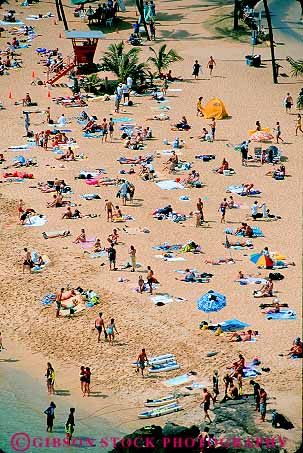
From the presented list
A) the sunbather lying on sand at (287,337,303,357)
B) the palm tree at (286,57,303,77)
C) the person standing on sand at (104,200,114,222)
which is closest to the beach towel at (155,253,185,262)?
the person standing on sand at (104,200,114,222)

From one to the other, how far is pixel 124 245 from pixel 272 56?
20.0 metres

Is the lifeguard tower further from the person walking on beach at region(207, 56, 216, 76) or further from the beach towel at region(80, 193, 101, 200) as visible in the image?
the beach towel at region(80, 193, 101, 200)

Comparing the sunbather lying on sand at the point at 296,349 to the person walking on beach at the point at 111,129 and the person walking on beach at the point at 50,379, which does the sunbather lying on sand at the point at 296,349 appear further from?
the person walking on beach at the point at 111,129

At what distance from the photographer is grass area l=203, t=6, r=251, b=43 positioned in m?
64.4

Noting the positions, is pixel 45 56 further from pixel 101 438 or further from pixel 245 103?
pixel 101 438

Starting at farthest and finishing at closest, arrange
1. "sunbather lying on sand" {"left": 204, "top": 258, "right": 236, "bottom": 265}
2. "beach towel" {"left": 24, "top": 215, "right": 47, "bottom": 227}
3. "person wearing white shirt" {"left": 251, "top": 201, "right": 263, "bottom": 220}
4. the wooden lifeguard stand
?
1. the wooden lifeguard stand
2. "beach towel" {"left": 24, "top": 215, "right": 47, "bottom": 227}
3. "person wearing white shirt" {"left": 251, "top": 201, "right": 263, "bottom": 220}
4. "sunbather lying on sand" {"left": 204, "top": 258, "right": 236, "bottom": 265}

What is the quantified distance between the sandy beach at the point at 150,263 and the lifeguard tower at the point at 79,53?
82 cm

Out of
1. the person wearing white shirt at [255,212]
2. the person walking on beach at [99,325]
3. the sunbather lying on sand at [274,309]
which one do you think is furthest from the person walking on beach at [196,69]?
the person walking on beach at [99,325]

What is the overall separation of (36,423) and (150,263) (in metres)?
9.15

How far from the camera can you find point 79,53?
196 feet

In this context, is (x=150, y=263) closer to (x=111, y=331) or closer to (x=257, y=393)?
(x=111, y=331)

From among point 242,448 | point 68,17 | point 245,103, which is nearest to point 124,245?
point 242,448

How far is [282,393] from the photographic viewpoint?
99.0 feet

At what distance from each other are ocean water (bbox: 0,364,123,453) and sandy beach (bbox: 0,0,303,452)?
0.07 m
